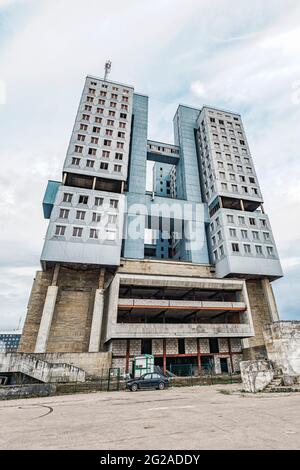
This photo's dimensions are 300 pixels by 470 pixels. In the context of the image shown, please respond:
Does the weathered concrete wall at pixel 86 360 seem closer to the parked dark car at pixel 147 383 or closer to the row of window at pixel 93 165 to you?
the parked dark car at pixel 147 383

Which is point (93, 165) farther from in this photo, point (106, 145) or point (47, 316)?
point (47, 316)

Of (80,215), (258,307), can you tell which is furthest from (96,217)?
(258,307)

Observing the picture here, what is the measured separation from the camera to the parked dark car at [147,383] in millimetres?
18697

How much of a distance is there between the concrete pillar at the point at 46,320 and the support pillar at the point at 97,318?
601cm

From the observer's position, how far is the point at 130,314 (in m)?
37.8

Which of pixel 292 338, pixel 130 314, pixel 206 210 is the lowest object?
pixel 292 338

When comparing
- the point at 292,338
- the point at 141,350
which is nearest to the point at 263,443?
the point at 292,338

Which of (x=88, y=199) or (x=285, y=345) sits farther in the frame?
(x=88, y=199)

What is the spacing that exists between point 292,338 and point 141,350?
23.4 m

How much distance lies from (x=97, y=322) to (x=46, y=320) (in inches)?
279

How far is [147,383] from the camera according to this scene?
19047 mm

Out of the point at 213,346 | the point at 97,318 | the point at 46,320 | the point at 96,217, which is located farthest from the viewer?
the point at 96,217

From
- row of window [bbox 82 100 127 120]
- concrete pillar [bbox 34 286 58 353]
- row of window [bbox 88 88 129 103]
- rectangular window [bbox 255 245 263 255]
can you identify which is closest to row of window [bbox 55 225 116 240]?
concrete pillar [bbox 34 286 58 353]
